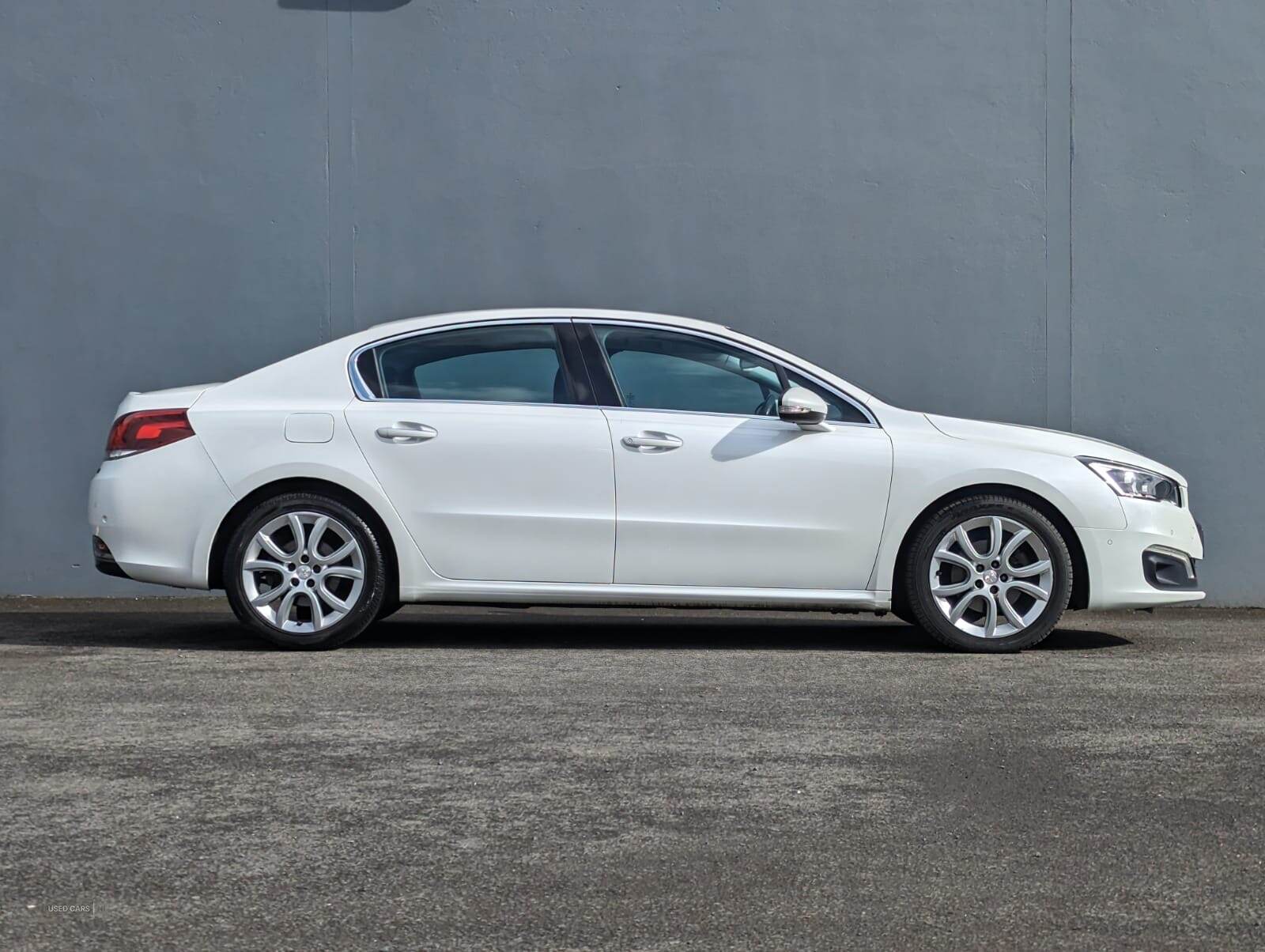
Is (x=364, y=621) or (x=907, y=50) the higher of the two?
(x=907, y=50)

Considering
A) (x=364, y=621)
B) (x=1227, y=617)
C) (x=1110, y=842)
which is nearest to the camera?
(x=1110, y=842)

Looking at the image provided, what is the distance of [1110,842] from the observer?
3.81 meters

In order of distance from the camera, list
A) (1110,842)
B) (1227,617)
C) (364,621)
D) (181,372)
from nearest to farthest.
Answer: (1110,842), (364,621), (1227,617), (181,372)

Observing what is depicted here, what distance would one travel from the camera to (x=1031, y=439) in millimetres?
7312

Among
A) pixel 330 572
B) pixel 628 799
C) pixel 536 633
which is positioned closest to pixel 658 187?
pixel 536 633

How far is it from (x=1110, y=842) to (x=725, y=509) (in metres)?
3.45

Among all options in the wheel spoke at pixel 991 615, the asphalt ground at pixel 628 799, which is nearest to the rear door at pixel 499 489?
the asphalt ground at pixel 628 799

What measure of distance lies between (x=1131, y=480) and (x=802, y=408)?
159 centimetres

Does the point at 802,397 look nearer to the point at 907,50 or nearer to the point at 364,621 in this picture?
the point at 364,621

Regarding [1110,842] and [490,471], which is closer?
[1110,842]

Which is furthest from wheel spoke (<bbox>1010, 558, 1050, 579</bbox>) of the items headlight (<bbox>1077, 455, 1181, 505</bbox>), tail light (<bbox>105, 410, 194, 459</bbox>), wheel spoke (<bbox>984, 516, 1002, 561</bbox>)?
tail light (<bbox>105, 410, 194, 459</bbox>)

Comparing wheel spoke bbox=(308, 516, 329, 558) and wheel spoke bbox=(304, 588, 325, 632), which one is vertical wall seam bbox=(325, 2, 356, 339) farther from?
wheel spoke bbox=(304, 588, 325, 632)

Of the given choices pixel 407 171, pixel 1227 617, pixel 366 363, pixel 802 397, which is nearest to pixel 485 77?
pixel 407 171

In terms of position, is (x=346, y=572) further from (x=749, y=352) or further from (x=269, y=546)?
(x=749, y=352)
